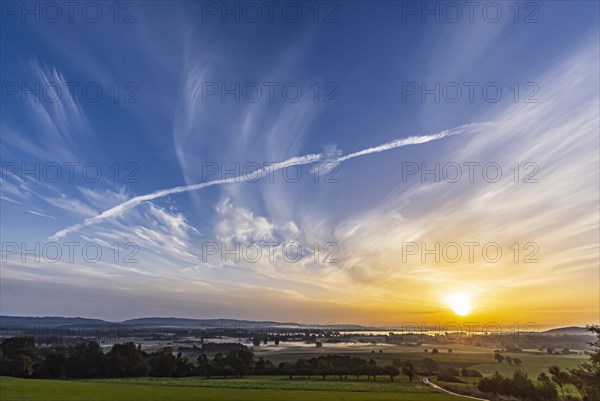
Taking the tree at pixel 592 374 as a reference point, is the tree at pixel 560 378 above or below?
below

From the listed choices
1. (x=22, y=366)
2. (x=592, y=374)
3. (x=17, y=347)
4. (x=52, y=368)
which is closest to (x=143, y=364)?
(x=52, y=368)

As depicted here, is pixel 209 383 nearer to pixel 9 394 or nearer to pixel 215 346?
pixel 9 394

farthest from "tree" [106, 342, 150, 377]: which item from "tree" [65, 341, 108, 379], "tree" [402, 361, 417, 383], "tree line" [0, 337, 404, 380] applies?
"tree" [402, 361, 417, 383]

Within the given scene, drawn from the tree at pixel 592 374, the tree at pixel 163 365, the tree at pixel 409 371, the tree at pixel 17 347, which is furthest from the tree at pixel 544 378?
the tree at pixel 17 347

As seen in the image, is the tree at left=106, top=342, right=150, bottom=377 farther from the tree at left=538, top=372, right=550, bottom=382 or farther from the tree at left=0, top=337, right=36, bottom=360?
the tree at left=538, top=372, right=550, bottom=382

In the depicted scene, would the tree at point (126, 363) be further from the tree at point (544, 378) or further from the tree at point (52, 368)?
the tree at point (544, 378)

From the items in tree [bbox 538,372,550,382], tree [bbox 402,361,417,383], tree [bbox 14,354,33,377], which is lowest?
tree [bbox 402,361,417,383]

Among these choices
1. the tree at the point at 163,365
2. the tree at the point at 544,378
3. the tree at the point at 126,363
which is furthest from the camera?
the tree at the point at 163,365

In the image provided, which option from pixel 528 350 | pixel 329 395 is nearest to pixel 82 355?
pixel 329 395

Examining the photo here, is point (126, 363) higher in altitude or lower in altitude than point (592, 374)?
lower

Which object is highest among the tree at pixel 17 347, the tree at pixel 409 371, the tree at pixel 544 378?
the tree at pixel 17 347

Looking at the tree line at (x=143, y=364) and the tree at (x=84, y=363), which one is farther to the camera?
→ the tree at (x=84, y=363)

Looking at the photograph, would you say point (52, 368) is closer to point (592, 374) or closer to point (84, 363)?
point (84, 363)
